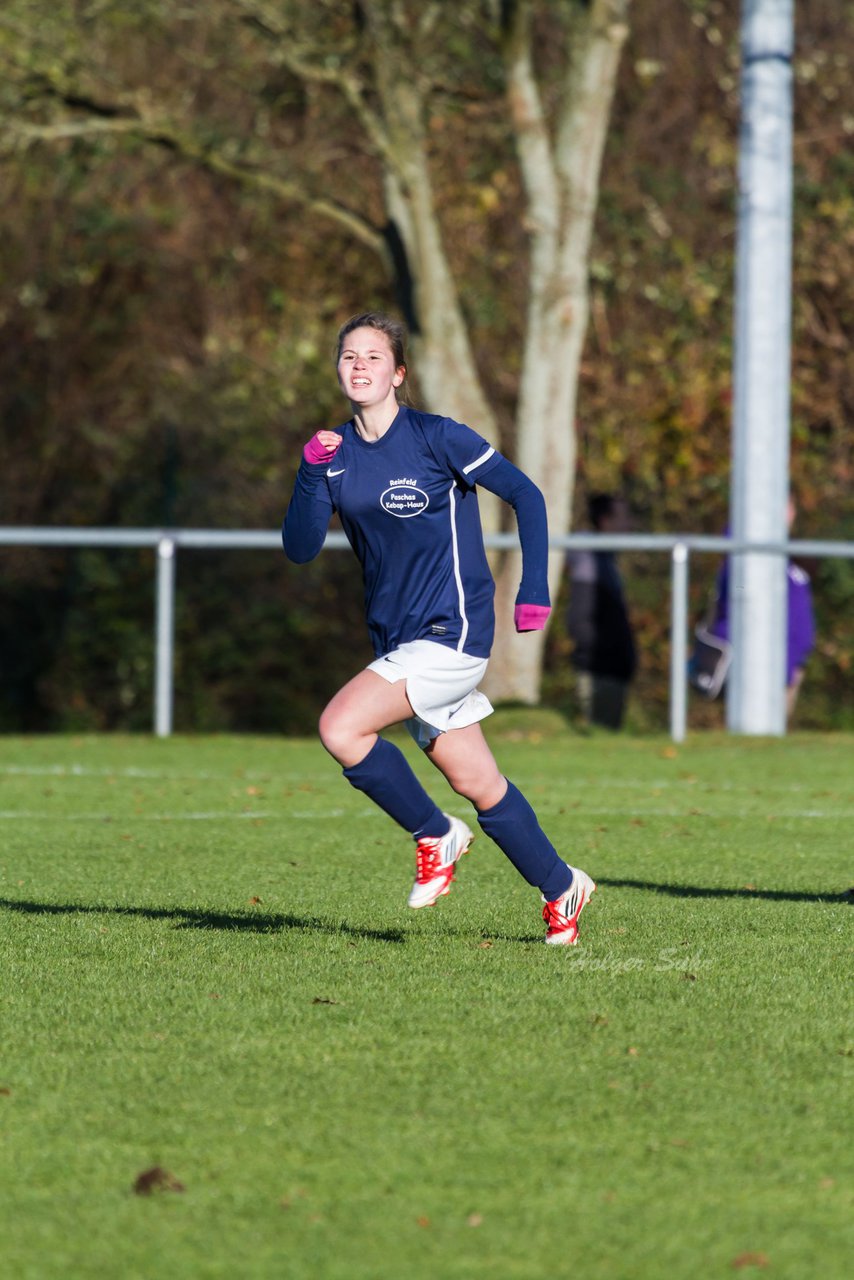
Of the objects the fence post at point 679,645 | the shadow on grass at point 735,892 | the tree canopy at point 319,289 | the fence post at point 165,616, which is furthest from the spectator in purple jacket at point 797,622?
the shadow on grass at point 735,892

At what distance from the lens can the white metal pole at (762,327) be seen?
14773mm

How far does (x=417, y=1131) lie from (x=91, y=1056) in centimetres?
97

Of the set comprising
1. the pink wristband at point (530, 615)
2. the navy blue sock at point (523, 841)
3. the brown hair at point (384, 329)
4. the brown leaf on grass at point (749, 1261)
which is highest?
the brown hair at point (384, 329)

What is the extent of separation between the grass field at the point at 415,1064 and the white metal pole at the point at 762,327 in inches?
Answer: 233

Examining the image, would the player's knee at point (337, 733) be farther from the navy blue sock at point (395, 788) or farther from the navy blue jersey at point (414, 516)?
the navy blue jersey at point (414, 516)

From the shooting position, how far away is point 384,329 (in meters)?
5.94

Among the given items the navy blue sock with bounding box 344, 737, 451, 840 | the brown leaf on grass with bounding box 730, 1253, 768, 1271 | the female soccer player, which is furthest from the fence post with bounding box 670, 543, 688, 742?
the brown leaf on grass with bounding box 730, 1253, 768, 1271

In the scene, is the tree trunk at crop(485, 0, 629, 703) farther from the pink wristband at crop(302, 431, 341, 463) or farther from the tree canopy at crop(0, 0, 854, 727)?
the pink wristband at crop(302, 431, 341, 463)

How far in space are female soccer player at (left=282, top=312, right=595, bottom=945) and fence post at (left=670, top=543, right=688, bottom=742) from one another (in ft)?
26.6

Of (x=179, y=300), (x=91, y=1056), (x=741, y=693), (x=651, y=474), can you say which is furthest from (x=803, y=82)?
(x=91, y=1056)

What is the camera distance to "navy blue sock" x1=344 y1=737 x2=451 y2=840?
5.97 metres

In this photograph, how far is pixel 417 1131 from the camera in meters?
3.99

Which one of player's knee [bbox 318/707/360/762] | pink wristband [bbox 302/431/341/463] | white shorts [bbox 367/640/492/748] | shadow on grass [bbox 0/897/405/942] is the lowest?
shadow on grass [bbox 0/897/405/942]

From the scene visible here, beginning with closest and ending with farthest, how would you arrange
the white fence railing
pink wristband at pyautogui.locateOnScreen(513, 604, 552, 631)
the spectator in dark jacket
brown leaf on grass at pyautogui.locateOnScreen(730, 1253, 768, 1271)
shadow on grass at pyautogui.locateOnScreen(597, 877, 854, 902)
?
brown leaf on grass at pyautogui.locateOnScreen(730, 1253, 768, 1271), pink wristband at pyautogui.locateOnScreen(513, 604, 552, 631), shadow on grass at pyautogui.locateOnScreen(597, 877, 854, 902), the white fence railing, the spectator in dark jacket
